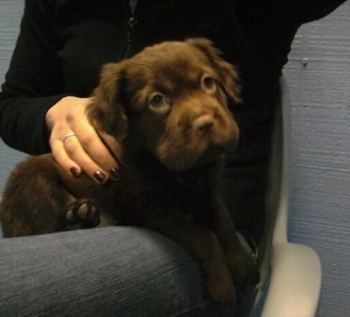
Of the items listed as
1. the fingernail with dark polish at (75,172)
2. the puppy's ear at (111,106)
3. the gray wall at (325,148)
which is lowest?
the gray wall at (325,148)

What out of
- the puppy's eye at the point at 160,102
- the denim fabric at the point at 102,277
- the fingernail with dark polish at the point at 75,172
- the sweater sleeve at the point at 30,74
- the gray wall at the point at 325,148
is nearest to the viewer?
the denim fabric at the point at 102,277

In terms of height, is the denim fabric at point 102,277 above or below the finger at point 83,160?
below

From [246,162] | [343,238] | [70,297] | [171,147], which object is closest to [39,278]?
[70,297]

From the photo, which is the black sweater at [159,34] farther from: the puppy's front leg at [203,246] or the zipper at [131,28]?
the puppy's front leg at [203,246]

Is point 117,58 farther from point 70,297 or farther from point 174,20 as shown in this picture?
point 70,297

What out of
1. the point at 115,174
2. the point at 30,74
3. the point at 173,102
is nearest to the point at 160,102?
the point at 173,102

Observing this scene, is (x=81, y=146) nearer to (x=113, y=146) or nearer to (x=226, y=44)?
(x=113, y=146)

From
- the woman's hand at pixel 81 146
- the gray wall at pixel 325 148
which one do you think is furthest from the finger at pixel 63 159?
the gray wall at pixel 325 148

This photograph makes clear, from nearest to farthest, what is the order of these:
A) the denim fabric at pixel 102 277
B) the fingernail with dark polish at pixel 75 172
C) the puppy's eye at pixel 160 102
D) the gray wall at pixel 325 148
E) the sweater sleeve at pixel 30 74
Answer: the denim fabric at pixel 102 277
the puppy's eye at pixel 160 102
the fingernail with dark polish at pixel 75 172
the sweater sleeve at pixel 30 74
the gray wall at pixel 325 148
